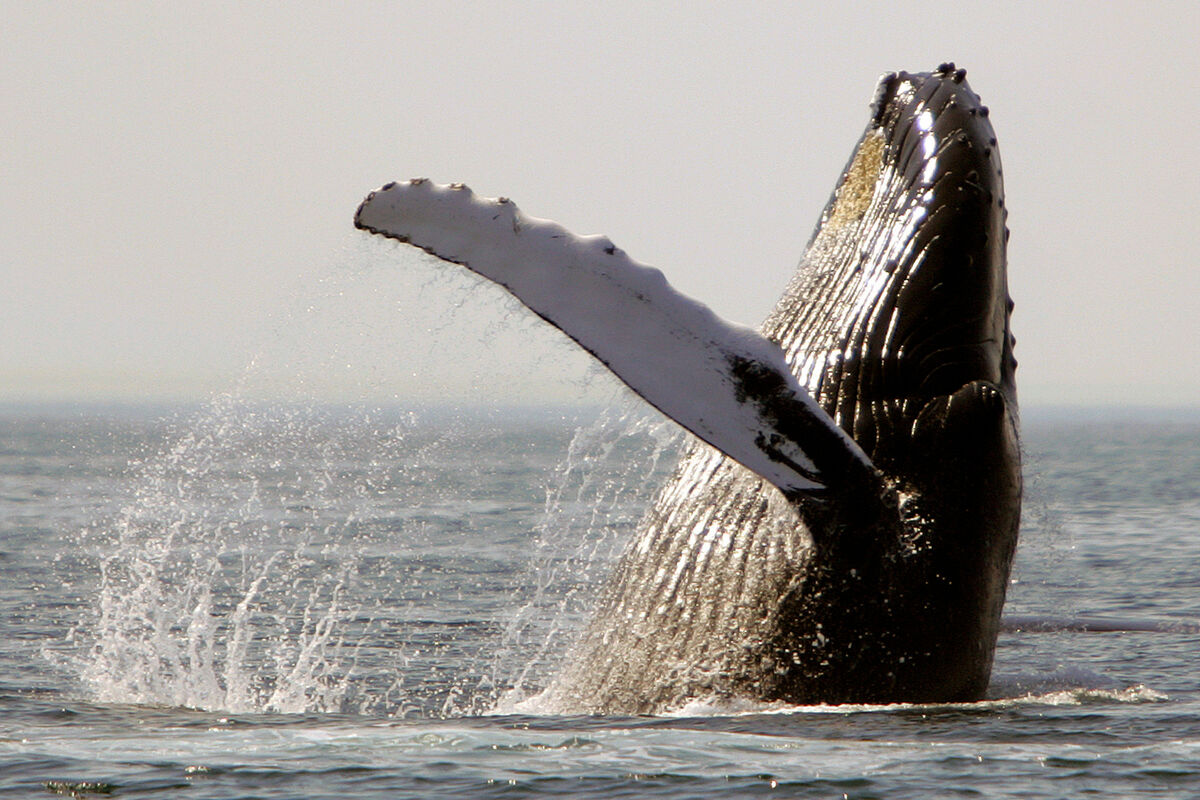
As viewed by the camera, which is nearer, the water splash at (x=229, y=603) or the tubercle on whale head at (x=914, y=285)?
the tubercle on whale head at (x=914, y=285)

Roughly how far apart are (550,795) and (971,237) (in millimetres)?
3484

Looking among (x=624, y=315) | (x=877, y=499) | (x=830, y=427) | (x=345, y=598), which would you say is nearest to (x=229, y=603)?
(x=345, y=598)

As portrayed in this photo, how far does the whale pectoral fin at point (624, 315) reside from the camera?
671 cm

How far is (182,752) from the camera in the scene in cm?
729

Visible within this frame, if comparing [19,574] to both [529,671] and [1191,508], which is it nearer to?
[529,671]

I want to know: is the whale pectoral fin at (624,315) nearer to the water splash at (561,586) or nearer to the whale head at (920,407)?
the water splash at (561,586)

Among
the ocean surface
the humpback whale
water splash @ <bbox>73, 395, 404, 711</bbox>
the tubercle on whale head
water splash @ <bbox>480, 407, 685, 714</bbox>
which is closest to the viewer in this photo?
the ocean surface

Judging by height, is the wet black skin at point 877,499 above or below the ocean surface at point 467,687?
above

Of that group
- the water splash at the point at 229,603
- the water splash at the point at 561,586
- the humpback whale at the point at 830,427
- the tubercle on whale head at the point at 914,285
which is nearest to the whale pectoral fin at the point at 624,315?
the humpback whale at the point at 830,427

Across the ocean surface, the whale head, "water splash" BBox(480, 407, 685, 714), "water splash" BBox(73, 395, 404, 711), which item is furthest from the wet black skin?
"water splash" BBox(73, 395, 404, 711)

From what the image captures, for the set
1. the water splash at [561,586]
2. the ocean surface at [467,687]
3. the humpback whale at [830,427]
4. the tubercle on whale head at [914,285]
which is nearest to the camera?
the ocean surface at [467,687]

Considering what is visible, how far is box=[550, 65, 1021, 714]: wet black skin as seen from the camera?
23.4 ft

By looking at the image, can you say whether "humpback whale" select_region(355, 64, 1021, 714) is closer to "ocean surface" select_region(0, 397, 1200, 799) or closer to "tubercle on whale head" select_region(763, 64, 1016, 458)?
"tubercle on whale head" select_region(763, 64, 1016, 458)

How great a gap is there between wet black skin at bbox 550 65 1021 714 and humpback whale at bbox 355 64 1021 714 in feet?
0.04
